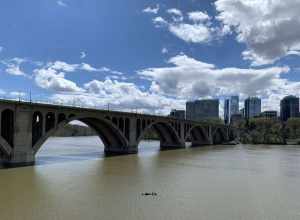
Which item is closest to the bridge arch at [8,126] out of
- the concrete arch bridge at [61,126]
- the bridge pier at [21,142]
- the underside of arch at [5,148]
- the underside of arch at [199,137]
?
the concrete arch bridge at [61,126]

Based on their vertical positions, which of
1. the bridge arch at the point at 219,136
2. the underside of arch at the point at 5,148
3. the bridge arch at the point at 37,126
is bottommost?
the bridge arch at the point at 219,136

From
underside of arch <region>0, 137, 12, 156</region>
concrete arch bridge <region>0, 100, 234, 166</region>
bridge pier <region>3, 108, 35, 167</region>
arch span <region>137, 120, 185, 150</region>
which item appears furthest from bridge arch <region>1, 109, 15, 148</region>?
arch span <region>137, 120, 185, 150</region>

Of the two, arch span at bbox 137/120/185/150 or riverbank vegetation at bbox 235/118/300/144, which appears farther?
riverbank vegetation at bbox 235/118/300/144

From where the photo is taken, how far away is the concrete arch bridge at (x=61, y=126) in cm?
4103

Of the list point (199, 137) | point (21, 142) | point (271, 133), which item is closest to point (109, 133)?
point (21, 142)

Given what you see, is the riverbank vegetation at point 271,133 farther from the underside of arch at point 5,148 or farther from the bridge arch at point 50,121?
the underside of arch at point 5,148

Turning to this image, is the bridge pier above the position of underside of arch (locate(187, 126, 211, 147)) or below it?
above

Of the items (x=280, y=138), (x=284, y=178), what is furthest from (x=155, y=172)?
(x=280, y=138)

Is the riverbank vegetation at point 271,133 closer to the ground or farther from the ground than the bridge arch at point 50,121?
closer to the ground

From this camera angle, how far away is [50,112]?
4688 centimetres

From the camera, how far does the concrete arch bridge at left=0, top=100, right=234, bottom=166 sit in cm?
4103

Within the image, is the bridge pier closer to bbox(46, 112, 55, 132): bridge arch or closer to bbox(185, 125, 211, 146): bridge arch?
bbox(46, 112, 55, 132): bridge arch

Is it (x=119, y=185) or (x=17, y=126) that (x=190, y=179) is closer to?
(x=119, y=185)

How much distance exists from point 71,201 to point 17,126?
21.7 meters
